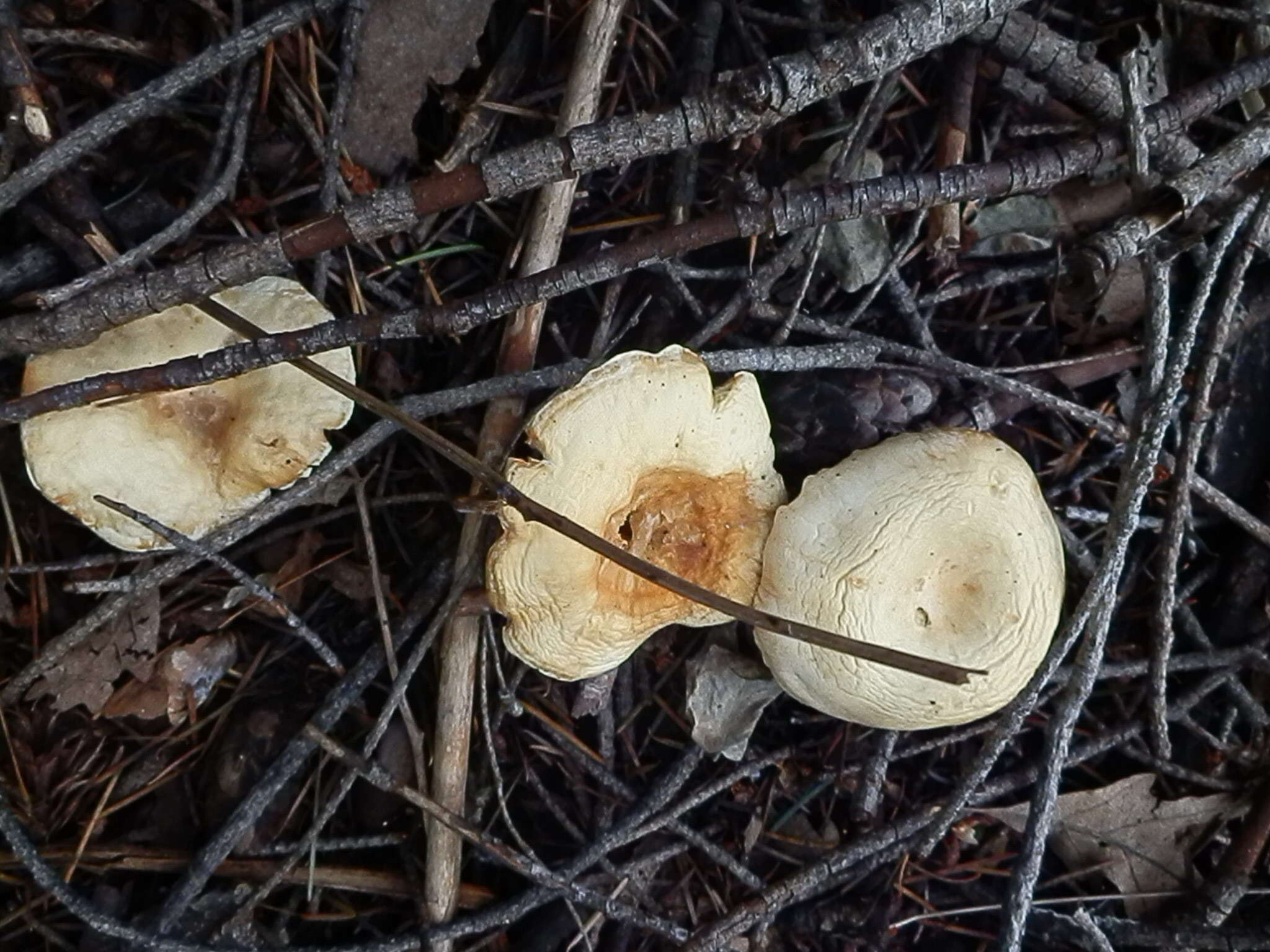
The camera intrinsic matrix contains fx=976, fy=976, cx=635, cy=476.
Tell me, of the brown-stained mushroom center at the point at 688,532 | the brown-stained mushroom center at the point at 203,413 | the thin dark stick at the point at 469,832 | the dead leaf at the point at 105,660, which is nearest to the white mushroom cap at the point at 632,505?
the brown-stained mushroom center at the point at 688,532

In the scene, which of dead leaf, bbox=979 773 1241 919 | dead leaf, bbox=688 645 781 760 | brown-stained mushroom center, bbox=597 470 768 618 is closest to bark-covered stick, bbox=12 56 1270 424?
brown-stained mushroom center, bbox=597 470 768 618

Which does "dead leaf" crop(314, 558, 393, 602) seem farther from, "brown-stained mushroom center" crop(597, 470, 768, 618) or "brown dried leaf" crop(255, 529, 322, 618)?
"brown-stained mushroom center" crop(597, 470, 768, 618)

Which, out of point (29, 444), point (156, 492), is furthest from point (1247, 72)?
point (29, 444)

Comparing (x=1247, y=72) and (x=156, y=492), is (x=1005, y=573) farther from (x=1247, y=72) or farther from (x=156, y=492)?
(x=156, y=492)

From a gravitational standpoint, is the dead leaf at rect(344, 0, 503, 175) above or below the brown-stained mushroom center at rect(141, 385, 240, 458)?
above

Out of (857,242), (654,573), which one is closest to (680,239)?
(857,242)
